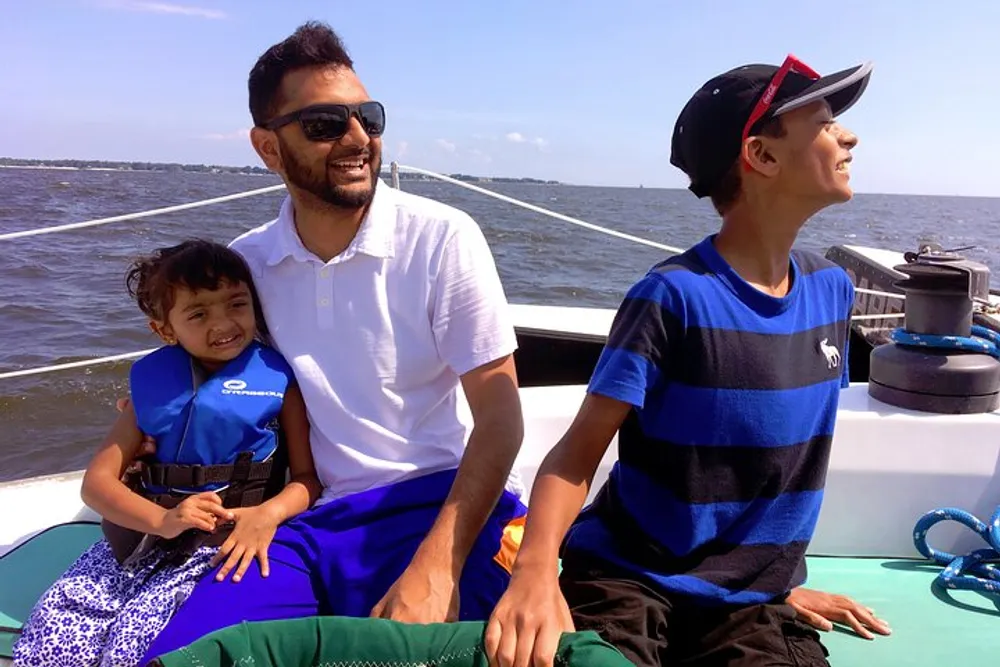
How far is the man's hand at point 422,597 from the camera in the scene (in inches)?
53.6

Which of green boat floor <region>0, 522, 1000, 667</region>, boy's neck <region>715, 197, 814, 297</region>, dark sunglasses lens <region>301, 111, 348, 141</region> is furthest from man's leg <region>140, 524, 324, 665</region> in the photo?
boy's neck <region>715, 197, 814, 297</region>

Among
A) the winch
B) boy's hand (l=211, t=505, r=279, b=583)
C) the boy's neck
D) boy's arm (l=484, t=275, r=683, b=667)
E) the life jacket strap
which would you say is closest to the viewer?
boy's arm (l=484, t=275, r=683, b=667)

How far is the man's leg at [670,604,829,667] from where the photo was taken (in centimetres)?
130

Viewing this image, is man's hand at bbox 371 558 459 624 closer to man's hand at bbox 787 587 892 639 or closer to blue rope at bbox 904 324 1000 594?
man's hand at bbox 787 587 892 639

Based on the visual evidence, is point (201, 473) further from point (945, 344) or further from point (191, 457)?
point (945, 344)

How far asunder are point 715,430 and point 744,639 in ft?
1.10

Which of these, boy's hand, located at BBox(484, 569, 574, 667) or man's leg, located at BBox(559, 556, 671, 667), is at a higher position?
boy's hand, located at BBox(484, 569, 574, 667)

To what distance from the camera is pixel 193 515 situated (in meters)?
1.54

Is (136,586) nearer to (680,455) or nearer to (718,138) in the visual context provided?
(680,455)

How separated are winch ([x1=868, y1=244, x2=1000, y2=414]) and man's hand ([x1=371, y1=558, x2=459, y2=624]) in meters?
1.42

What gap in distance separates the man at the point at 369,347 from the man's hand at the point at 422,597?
0.09 m

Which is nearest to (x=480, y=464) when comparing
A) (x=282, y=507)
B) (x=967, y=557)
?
(x=282, y=507)

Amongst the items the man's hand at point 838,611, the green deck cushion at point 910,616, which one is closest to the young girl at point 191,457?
the man's hand at point 838,611

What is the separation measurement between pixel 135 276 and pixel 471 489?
36.2 inches
